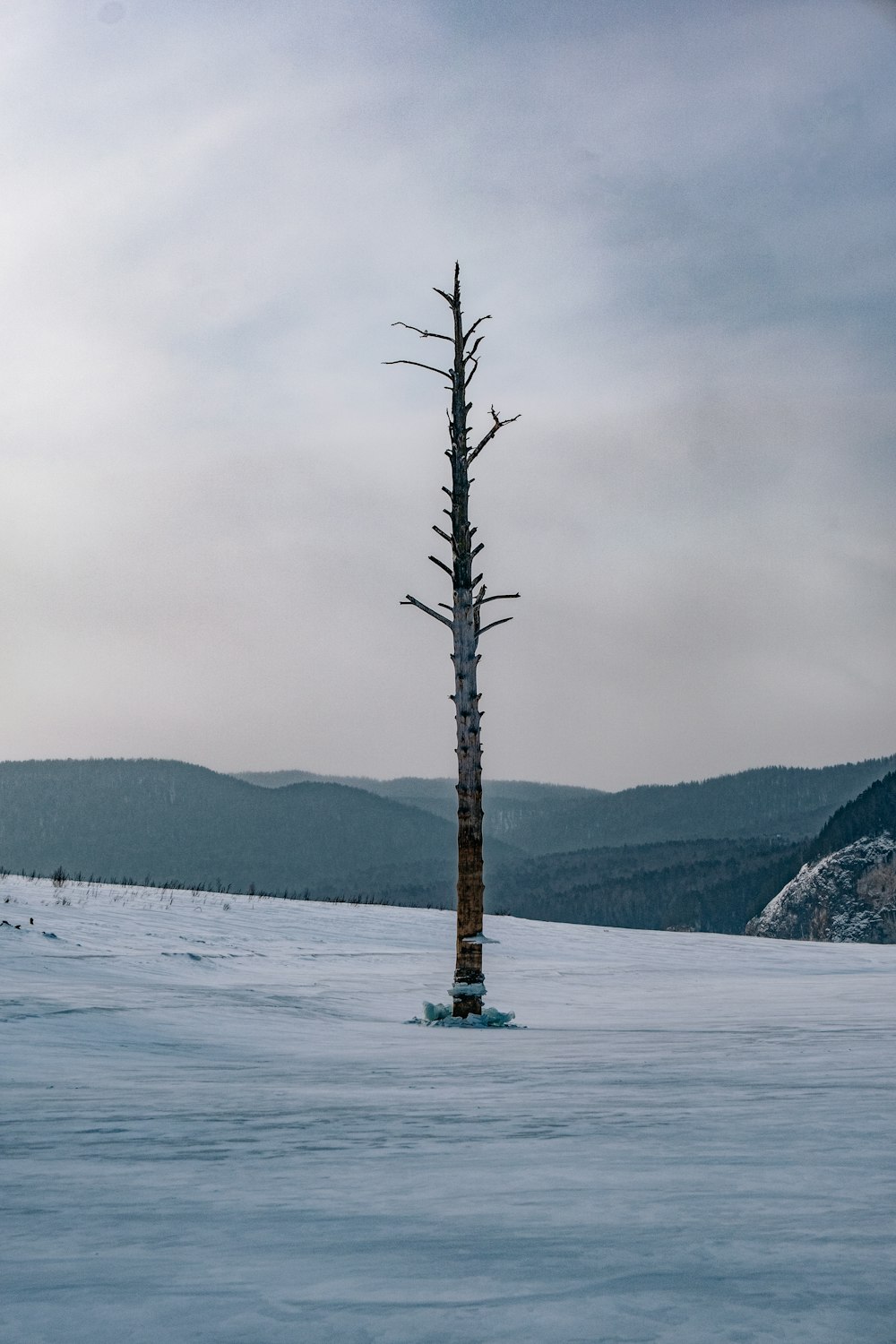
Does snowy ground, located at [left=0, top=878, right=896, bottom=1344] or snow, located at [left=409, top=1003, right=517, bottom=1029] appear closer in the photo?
snowy ground, located at [left=0, top=878, right=896, bottom=1344]

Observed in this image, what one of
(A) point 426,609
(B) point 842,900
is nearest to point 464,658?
(A) point 426,609

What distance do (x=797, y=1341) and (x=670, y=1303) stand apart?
0.81 feet

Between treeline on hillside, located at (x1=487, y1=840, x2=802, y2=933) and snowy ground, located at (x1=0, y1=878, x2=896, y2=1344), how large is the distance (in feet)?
359

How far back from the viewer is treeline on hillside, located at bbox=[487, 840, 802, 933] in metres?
131

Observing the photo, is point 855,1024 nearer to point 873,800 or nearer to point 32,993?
point 32,993

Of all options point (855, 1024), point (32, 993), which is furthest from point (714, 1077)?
point (32, 993)

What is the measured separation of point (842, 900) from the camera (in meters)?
101

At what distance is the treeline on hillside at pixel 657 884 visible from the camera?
131 m

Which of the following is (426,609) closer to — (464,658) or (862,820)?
(464,658)

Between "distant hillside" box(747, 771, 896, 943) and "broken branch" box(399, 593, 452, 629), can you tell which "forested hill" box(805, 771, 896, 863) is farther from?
"broken branch" box(399, 593, 452, 629)

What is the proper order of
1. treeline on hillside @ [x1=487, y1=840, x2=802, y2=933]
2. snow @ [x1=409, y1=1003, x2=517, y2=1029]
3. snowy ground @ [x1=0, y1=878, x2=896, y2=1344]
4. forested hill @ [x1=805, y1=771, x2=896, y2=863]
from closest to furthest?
snowy ground @ [x1=0, y1=878, x2=896, y2=1344] → snow @ [x1=409, y1=1003, x2=517, y2=1029] → forested hill @ [x1=805, y1=771, x2=896, y2=863] → treeline on hillside @ [x1=487, y1=840, x2=802, y2=933]

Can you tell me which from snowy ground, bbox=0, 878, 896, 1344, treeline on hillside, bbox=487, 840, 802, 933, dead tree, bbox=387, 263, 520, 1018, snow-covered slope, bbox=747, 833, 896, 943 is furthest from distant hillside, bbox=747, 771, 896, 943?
snowy ground, bbox=0, 878, 896, 1344

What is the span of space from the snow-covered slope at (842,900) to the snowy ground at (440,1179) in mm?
97265

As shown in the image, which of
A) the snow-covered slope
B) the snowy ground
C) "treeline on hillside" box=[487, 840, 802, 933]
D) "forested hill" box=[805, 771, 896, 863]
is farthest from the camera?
"treeline on hillside" box=[487, 840, 802, 933]
